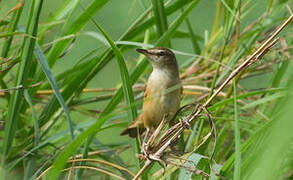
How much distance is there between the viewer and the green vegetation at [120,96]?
1.69 m

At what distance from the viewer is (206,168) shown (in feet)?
5.82

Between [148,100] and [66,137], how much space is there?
0.67 meters

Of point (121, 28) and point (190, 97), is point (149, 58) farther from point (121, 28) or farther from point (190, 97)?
point (121, 28)

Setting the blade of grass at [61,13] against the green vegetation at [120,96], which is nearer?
the green vegetation at [120,96]

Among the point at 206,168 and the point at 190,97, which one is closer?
the point at 206,168

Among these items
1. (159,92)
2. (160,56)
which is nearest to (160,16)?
(160,56)

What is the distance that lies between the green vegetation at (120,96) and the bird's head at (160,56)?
5 centimetres

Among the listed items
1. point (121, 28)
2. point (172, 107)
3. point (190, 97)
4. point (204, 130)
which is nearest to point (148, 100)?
point (172, 107)

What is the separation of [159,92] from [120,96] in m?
0.33

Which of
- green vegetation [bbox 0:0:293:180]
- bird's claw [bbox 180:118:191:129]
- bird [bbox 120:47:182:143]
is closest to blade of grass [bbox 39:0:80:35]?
green vegetation [bbox 0:0:293:180]

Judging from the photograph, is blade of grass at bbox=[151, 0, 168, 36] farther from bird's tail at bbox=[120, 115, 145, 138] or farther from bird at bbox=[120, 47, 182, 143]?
bird's tail at bbox=[120, 115, 145, 138]

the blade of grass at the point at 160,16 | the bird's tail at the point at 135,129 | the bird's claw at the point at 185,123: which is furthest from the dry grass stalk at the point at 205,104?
the blade of grass at the point at 160,16

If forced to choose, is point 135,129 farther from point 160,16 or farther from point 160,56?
point 160,16

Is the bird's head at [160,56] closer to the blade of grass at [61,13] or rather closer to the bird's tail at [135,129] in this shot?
the bird's tail at [135,129]
